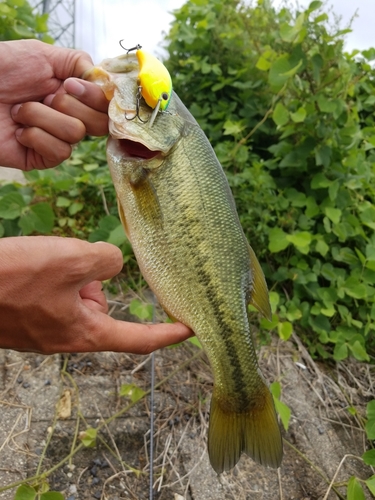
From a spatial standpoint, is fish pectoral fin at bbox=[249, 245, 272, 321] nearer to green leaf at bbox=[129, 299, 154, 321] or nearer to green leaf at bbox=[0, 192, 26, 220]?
green leaf at bbox=[129, 299, 154, 321]

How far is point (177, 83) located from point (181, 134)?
2.78 meters

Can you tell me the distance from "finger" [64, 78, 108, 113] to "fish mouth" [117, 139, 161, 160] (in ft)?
0.59

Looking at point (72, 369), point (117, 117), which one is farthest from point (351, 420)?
point (117, 117)

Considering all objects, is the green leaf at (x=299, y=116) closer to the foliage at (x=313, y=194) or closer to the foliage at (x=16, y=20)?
the foliage at (x=313, y=194)

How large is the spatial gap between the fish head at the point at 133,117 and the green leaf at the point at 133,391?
116cm

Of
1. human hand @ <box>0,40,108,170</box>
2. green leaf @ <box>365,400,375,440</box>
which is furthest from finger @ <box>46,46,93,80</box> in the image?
green leaf @ <box>365,400,375,440</box>

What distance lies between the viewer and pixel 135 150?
1.52m

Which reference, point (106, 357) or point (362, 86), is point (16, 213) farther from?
point (362, 86)

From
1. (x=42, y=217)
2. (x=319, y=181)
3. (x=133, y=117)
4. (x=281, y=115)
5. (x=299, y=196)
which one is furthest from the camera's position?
(x=299, y=196)

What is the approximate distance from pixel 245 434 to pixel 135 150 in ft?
3.66

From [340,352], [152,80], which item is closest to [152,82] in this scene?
[152,80]

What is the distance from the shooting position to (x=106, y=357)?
237 centimetres

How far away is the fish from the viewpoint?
148 centimetres

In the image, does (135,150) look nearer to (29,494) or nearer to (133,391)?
(133,391)
